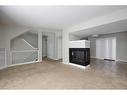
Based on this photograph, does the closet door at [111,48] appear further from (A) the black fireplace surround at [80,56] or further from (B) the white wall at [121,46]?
(A) the black fireplace surround at [80,56]

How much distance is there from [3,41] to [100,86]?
478 cm

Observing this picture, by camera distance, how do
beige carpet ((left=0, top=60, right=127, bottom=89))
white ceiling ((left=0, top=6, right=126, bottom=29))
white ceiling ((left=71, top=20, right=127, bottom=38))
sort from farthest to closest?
white ceiling ((left=71, top=20, right=127, bottom=38))
white ceiling ((left=0, top=6, right=126, bottom=29))
beige carpet ((left=0, top=60, right=127, bottom=89))

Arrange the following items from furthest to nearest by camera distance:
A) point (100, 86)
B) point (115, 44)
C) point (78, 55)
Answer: point (115, 44), point (78, 55), point (100, 86)

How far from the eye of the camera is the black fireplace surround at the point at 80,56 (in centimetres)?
430

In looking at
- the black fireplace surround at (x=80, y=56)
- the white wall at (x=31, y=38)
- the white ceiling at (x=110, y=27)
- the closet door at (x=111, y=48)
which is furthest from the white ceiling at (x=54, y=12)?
the closet door at (x=111, y=48)

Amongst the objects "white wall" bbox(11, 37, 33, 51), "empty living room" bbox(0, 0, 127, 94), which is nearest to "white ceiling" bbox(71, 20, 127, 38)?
"empty living room" bbox(0, 0, 127, 94)

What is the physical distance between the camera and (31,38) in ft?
24.2

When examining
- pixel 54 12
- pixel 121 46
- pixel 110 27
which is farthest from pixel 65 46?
pixel 121 46

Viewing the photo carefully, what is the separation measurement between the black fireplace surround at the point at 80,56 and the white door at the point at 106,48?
10.4ft

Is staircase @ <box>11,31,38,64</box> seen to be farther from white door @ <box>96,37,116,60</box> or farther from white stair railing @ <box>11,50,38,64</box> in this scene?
white door @ <box>96,37,116,60</box>

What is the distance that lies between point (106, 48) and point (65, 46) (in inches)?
152

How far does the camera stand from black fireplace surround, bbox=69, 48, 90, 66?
14.1 ft
